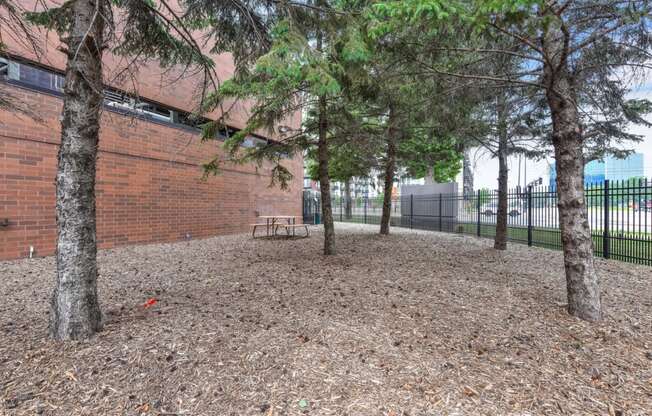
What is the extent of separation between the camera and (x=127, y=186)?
24.3 feet

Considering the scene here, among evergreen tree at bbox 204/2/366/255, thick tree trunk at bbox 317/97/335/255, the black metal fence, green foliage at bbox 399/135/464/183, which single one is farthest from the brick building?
the black metal fence

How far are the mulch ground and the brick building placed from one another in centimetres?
178

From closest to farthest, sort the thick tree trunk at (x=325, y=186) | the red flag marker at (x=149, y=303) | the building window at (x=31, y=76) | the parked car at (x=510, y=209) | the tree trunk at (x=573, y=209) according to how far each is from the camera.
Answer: the tree trunk at (x=573, y=209), the red flag marker at (x=149, y=303), the building window at (x=31, y=76), the thick tree trunk at (x=325, y=186), the parked car at (x=510, y=209)

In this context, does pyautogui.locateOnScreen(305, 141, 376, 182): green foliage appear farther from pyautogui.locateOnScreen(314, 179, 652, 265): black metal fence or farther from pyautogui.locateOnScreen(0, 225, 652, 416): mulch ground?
pyautogui.locateOnScreen(0, 225, 652, 416): mulch ground

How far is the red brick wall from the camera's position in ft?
18.8

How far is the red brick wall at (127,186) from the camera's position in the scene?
5730mm

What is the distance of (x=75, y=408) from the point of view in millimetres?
2008

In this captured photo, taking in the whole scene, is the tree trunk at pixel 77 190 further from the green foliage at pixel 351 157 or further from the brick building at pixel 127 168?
the green foliage at pixel 351 157

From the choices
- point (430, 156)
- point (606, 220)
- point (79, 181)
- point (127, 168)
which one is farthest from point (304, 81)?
point (430, 156)

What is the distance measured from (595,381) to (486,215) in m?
9.91

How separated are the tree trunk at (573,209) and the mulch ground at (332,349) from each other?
0.24 metres

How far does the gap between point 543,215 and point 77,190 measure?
9657 mm

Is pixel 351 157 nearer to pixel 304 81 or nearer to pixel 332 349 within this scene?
pixel 304 81

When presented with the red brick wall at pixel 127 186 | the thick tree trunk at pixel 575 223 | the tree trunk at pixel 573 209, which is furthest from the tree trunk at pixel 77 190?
the thick tree trunk at pixel 575 223
